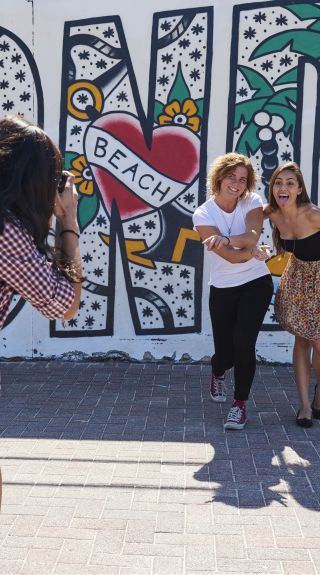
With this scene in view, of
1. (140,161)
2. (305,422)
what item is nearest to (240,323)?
(305,422)

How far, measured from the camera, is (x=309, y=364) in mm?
4879

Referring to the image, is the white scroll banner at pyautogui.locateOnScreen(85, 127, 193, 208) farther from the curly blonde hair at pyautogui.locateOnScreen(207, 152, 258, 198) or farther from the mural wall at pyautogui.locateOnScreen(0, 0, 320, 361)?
the curly blonde hair at pyautogui.locateOnScreen(207, 152, 258, 198)

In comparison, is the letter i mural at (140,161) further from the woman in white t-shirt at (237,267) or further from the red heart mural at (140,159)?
the woman in white t-shirt at (237,267)

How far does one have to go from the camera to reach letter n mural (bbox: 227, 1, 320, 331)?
6.23 metres

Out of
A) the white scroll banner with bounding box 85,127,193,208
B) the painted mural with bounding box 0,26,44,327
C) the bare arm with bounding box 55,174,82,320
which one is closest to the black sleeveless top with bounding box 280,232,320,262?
the white scroll banner with bounding box 85,127,193,208

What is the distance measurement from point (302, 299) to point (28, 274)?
294 cm

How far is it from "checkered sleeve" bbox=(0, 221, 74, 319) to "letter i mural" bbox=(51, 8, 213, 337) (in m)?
4.35

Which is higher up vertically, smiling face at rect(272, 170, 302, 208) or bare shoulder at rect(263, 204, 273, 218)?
smiling face at rect(272, 170, 302, 208)

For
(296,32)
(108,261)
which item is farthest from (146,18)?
(108,261)

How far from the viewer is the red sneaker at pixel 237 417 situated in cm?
464

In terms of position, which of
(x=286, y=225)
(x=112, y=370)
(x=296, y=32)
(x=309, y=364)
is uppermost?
(x=296, y=32)

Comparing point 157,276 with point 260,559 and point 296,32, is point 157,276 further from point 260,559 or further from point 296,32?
point 260,559

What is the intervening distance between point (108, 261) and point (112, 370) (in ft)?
3.24

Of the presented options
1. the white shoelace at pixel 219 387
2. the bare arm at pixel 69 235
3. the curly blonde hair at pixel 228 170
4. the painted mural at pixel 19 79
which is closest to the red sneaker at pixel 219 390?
the white shoelace at pixel 219 387
